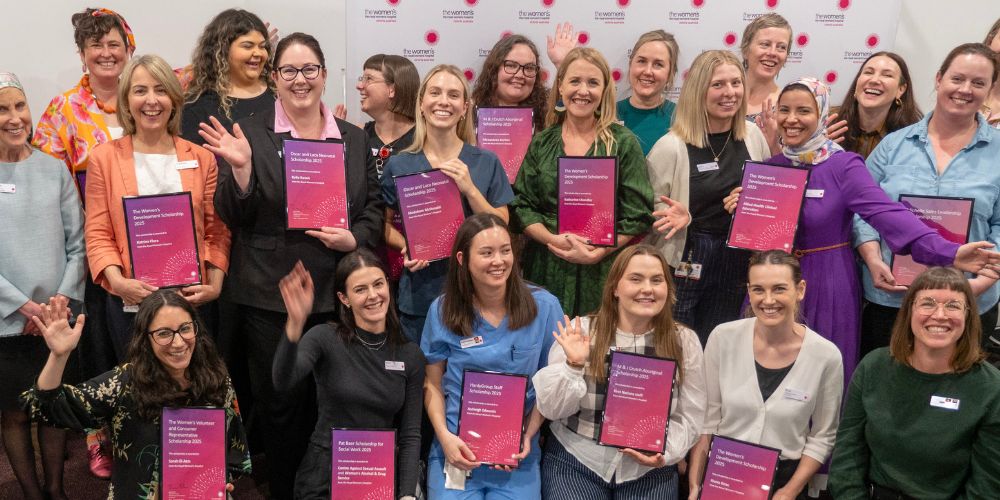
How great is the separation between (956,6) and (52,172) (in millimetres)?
5661

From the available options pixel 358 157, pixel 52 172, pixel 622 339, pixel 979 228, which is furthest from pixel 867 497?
pixel 52 172

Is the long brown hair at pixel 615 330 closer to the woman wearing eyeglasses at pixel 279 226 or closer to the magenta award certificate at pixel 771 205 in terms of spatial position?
the magenta award certificate at pixel 771 205

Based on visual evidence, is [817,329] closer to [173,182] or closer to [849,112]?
[849,112]

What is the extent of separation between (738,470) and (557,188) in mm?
1396

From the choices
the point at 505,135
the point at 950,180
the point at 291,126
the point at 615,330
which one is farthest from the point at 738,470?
the point at 291,126

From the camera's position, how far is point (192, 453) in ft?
10.3

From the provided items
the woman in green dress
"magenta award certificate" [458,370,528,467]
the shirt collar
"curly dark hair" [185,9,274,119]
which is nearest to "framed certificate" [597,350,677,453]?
"magenta award certificate" [458,370,528,467]

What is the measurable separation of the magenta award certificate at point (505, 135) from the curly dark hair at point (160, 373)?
166 centimetres

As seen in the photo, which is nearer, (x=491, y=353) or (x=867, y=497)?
(x=867, y=497)

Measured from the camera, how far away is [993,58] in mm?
3637

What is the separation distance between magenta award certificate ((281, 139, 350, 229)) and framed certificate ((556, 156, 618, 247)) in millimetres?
959

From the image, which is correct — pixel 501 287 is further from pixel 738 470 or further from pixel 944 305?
pixel 944 305

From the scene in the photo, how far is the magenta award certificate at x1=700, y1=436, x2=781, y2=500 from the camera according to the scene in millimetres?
3150

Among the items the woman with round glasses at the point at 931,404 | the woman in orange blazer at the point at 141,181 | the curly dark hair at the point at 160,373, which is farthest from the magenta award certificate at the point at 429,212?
the woman with round glasses at the point at 931,404
